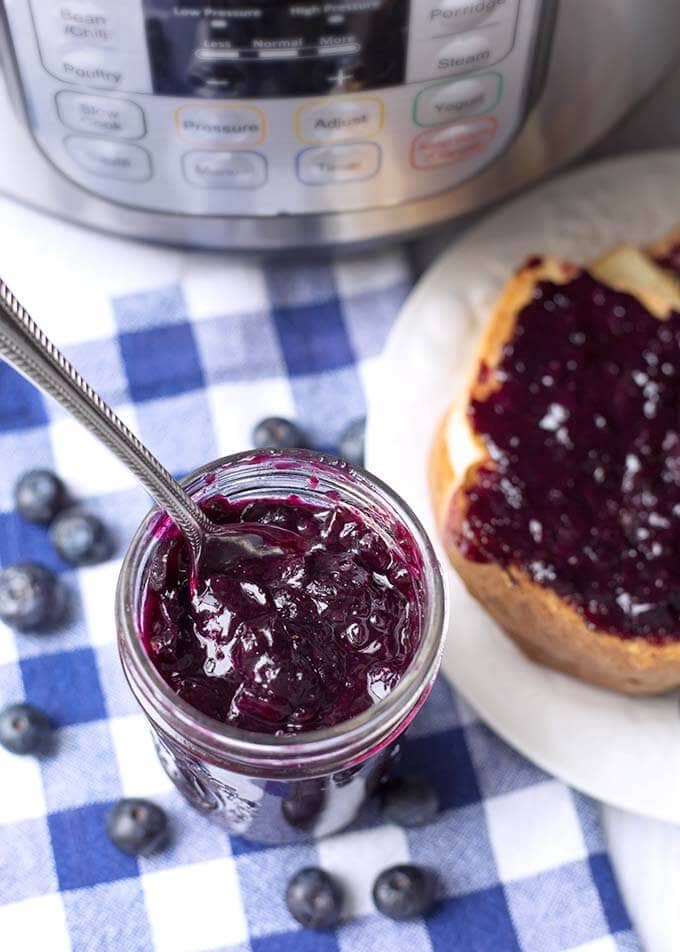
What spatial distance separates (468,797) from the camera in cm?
120

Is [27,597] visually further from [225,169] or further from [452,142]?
[452,142]

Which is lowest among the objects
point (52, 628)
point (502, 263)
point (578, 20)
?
point (52, 628)

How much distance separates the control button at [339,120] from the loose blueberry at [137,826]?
652 mm

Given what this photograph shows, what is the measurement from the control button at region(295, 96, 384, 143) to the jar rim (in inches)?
13.9

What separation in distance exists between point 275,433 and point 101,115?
1.24ft

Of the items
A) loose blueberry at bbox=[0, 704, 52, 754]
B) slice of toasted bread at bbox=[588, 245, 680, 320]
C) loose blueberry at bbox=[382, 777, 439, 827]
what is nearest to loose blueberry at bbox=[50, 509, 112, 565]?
loose blueberry at bbox=[0, 704, 52, 754]

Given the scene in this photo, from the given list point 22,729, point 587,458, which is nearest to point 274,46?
point 587,458

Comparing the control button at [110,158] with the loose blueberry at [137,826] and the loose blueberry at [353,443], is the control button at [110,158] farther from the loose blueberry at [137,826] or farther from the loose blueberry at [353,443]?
the loose blueberry at [137,826]

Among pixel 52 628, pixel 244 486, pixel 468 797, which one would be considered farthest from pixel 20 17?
pixel 468 797

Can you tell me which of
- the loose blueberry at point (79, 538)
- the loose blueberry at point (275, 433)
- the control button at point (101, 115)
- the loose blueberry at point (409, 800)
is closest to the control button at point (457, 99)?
the control button at point (101, 115)

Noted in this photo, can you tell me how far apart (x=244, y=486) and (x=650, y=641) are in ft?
1.45

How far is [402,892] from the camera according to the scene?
1.12m

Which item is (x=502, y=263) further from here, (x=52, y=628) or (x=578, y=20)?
(x=52, y=628)

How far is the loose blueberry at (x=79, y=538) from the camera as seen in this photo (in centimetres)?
122
